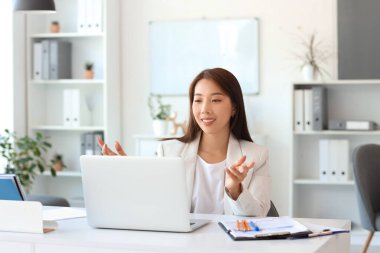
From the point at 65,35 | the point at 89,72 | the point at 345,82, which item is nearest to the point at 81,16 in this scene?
the point at 65,35

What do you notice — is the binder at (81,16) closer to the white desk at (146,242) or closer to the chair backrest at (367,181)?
the chair backrest at (367,181)

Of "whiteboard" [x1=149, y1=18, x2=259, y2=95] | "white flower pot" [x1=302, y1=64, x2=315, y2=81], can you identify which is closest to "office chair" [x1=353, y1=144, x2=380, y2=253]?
"white flower pot" [x1=302, y1=64, x2=315, y2=81]

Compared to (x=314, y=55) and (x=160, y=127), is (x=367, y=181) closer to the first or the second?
(x=314, y=55)

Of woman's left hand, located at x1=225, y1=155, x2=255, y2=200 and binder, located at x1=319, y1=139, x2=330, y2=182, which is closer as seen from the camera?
woman's left hand, located at x1=225, y1=155, x2=255, y2=200

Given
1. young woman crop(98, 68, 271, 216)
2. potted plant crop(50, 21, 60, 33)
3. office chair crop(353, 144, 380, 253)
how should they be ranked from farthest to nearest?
potted plant crop(50, 21, 60, 33) < office chair crop(353, 144, 380, 253) < young woman crop(98, 68, 271, 216)

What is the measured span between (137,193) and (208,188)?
0.75 metres

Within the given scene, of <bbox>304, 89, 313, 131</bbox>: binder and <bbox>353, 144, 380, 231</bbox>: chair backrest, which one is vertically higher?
<bbox>304, 89, 313, 131</bbox>: binder

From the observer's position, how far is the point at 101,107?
600 centimetres

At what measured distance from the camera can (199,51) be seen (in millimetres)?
5688

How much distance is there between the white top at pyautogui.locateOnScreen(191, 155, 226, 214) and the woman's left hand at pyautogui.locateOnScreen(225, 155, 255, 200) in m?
0.33

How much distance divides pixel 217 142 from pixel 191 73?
8.87 ft

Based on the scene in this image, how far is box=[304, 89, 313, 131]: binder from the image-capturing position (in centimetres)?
527

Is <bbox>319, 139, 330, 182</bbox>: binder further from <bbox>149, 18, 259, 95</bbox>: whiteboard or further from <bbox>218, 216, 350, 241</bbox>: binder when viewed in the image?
<bbox>218, 216, 350, 241</bbox>: binder

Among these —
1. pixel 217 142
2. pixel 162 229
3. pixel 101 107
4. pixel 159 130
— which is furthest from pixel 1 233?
pixel 101 107
